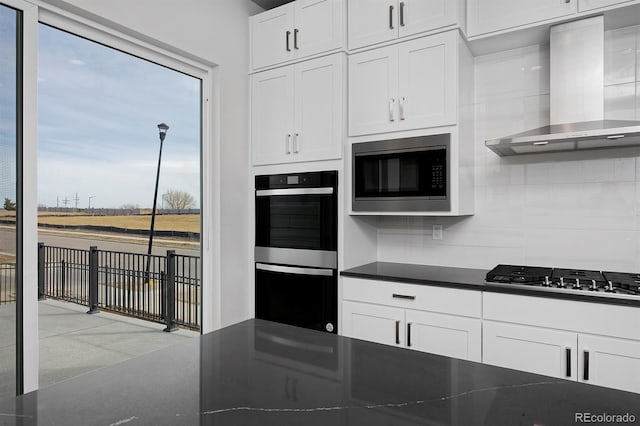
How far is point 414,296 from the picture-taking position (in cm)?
239

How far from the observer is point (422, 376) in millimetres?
888

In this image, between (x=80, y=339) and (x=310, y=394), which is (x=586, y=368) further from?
(x=80, y=339)

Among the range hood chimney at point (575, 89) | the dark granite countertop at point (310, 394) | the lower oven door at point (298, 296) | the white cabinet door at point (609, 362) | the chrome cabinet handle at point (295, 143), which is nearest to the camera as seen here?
the dark granite countertop at point (310, 394)

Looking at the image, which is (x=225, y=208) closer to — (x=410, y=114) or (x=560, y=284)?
(x=410, y=114)

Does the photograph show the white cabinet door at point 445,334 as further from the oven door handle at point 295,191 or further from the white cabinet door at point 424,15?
the white cabinet door at point 424,15

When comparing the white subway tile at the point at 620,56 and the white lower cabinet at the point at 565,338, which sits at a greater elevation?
the white subway tile at the point at 620,56

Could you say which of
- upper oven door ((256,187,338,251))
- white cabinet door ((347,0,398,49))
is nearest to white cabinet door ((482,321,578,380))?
upper oven door ((256,187,338,251))

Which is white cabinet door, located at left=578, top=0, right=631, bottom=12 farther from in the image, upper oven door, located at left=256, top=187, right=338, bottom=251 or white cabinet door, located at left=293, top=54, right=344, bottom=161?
upper oven door, located at left=256, top=187, right=338, bottom=251

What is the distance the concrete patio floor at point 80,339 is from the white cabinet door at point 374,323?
123cm

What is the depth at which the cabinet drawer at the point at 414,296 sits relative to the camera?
7.29ft

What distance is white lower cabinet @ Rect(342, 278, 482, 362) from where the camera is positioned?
2223 mm

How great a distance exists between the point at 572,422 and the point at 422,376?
0.28m

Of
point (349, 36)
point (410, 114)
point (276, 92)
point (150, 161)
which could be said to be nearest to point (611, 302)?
point (410, 114)

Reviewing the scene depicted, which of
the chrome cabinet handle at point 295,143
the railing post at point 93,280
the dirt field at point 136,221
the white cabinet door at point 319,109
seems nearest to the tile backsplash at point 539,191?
the white cabinet door at point 319,109
